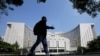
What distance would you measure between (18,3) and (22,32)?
160m

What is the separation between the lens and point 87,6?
12461mm

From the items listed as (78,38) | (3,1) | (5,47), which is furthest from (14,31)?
(3,1)

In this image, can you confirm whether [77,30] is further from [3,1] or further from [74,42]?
[3,1]

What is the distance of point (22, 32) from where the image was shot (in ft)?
561

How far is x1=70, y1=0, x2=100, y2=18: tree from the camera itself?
484 inches

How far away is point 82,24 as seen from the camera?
178 metres

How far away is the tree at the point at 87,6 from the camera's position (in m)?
12.3

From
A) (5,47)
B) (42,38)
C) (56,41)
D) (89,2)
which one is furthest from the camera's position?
(56,41)

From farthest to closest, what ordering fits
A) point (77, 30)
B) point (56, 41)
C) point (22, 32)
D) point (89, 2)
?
point (77, 30) → point (22, 32) → point (56, 41) → point (89, 2)

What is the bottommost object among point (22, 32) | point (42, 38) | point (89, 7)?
point (42, 38)

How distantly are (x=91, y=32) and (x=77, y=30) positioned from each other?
15.4 meters

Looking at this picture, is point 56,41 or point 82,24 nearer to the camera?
point 56,41

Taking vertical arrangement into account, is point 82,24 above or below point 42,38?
above

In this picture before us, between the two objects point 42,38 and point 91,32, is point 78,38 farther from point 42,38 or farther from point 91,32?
point 42,38
